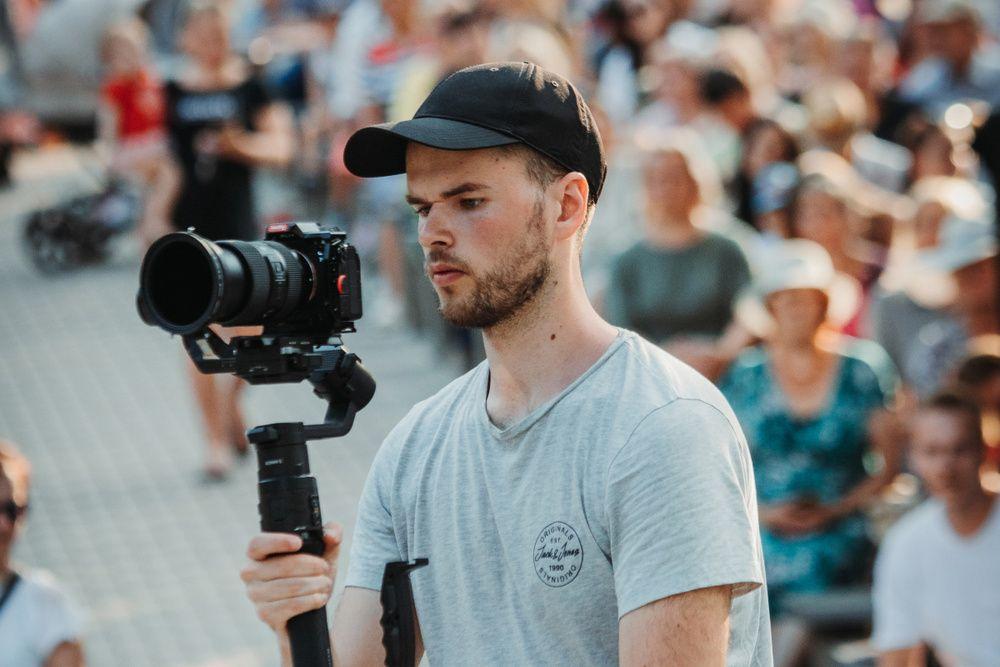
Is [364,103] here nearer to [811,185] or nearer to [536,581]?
[811,185]

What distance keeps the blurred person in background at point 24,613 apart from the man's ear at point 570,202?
2.60m

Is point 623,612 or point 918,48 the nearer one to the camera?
point 623,612

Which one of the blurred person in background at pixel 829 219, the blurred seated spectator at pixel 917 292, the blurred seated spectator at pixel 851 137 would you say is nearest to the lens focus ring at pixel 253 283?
the blurred seated spectator at pixel 917 292

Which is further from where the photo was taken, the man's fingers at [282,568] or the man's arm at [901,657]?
the man's arm at [901,657]

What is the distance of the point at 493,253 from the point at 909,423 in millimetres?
3670

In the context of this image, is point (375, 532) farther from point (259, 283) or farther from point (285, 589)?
point (259, 283)

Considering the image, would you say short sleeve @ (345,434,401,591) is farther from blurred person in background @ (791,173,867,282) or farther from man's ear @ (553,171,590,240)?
blurred person in background @ (791,173,867,282)

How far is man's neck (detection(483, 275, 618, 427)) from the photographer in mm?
2572

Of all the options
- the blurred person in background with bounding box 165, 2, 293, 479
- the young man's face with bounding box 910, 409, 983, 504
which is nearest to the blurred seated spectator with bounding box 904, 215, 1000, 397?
the young man's face with bounding box 910, 409, 983, 504

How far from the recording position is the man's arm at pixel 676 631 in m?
2.26

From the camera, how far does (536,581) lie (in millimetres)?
2414

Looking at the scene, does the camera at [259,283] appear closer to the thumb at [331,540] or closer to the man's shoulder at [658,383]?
the thumb at [331,540]

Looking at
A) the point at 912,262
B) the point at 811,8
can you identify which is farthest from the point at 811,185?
the point at 811,8

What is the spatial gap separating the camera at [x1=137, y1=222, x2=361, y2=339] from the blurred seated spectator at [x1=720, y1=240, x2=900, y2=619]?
3590mm
